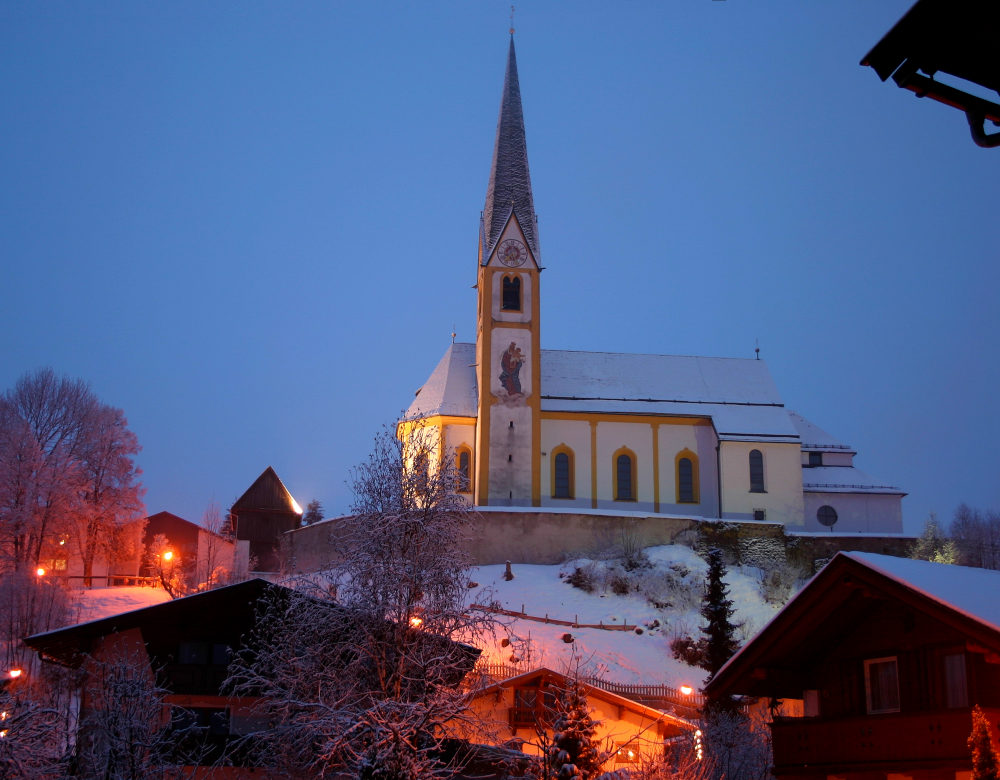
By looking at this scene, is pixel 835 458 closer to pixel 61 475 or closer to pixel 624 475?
pixel 624 475

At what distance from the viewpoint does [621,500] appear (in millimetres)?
55844

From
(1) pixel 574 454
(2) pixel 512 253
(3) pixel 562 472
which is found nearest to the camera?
(3) pixel 562 472

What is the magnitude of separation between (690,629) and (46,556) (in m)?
27.2

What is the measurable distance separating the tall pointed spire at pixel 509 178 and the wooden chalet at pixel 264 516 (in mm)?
17830

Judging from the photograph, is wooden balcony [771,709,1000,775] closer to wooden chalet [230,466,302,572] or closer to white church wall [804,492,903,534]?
white church wall [804,492,903,534]

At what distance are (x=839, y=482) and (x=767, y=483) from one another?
4193 millimetres

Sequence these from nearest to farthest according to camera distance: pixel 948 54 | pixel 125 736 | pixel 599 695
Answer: pixel 948 54, pixel 125 736, pixel 599 695

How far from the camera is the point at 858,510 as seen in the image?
56688 mm

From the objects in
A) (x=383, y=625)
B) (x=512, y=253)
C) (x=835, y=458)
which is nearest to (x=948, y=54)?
(x=383, y=625)

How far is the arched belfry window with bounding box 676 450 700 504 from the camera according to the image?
5638cm

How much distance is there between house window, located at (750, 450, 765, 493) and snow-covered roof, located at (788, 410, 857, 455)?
400 centimetres

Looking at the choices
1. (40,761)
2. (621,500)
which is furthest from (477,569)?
(40,761)

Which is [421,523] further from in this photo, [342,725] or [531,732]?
[531,732]

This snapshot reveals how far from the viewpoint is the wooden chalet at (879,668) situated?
12773 mm
